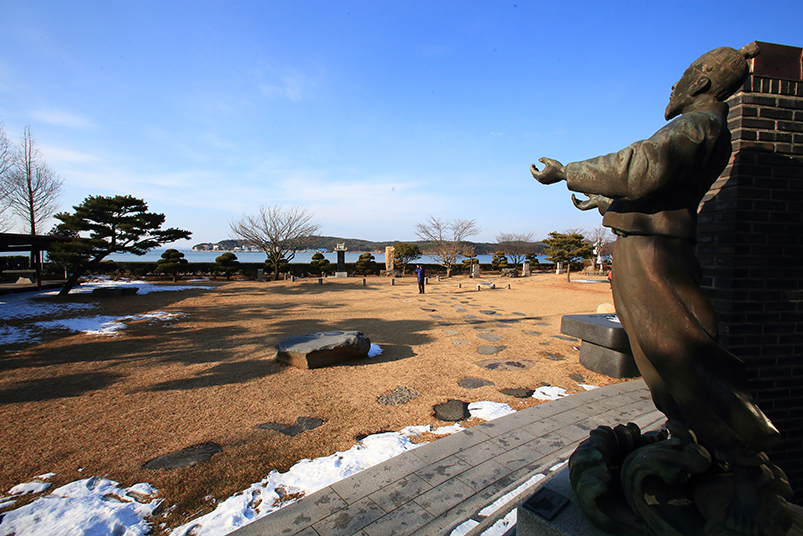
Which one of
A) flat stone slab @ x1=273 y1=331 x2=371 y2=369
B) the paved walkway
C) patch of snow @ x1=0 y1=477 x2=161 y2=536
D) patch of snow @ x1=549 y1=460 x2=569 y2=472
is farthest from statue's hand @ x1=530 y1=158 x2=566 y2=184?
flat stone slab @ x1=273 y1=331 x2=371 y2=369

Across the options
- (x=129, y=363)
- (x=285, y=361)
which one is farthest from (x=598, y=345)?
(x=129, y=363)

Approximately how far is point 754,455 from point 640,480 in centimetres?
42

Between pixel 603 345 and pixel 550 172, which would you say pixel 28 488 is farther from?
pixel 603 345

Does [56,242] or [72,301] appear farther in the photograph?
[56,242]

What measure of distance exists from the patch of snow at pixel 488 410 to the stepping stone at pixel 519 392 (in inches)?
15.4

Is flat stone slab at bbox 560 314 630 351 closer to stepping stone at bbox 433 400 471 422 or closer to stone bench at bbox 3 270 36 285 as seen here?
stepping stone at bbox 433 400 471 422

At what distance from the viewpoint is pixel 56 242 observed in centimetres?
1308

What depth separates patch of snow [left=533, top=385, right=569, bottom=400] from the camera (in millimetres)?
4430

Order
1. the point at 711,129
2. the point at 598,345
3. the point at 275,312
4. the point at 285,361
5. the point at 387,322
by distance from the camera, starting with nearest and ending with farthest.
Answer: the point at 711,129 < the point at 598,345 < the point at 285,361 < the point at 387,322 < the point at 275,312

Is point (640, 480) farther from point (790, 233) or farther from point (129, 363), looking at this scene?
point (129, 363)

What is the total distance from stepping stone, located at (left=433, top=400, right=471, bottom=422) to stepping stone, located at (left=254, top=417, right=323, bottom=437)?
53.3 inches

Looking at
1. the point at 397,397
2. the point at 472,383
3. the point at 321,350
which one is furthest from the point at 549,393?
the point at 321,350

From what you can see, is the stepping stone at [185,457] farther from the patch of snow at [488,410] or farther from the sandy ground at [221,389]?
the patch of snow at [488,410]

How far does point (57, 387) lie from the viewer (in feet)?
15.8
